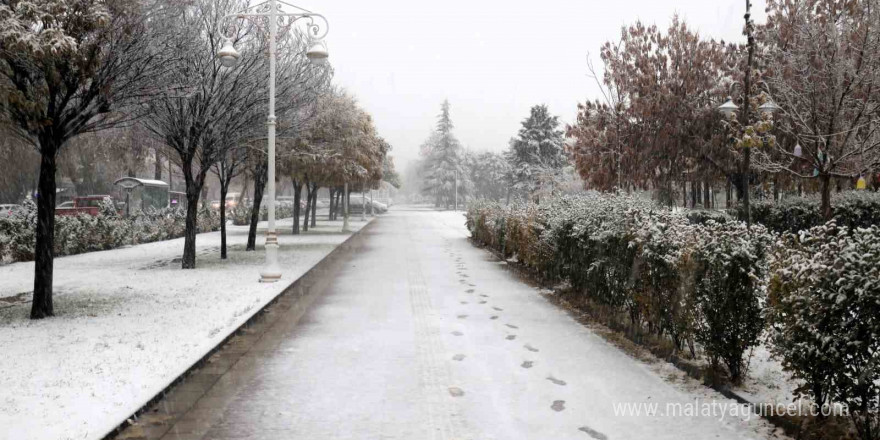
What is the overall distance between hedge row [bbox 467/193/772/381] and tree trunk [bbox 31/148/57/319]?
313 inches

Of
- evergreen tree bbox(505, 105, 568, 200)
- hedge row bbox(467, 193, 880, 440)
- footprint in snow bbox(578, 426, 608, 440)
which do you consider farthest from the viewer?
evergreen tree bbox(505, 105, 568, 200)

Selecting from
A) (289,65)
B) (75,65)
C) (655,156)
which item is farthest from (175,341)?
(655,156)

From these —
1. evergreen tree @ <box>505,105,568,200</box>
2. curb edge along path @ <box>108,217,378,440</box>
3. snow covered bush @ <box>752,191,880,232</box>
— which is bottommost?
curb edge along path @ <box>108,217,378,440</box>

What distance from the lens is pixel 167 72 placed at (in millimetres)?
10570

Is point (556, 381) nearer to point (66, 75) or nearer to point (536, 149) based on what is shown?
point (66, 75)

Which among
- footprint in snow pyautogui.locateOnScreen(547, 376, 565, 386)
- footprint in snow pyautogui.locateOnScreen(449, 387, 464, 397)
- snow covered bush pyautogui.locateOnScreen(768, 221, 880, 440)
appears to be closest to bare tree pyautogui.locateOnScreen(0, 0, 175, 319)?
footprint in snow pyautogui.locateOnScreen(449, 387, 464, 397)

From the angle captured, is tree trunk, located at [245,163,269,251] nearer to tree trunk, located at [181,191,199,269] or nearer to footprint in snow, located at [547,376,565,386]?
tree trunk, located at [181,191,199,269]

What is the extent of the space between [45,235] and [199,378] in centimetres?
490

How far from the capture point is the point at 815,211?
20.0 meters

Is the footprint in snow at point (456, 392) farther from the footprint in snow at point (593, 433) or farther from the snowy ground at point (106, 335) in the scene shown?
the snowy ground at point (106, 335)

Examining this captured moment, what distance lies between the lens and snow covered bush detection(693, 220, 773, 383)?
5566 mm

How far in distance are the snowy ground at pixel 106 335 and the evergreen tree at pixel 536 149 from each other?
55124 mm

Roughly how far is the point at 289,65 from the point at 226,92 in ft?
8.99

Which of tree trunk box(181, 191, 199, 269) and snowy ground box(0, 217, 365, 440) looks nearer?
snowy ground box(0, 217, 365, 440)
